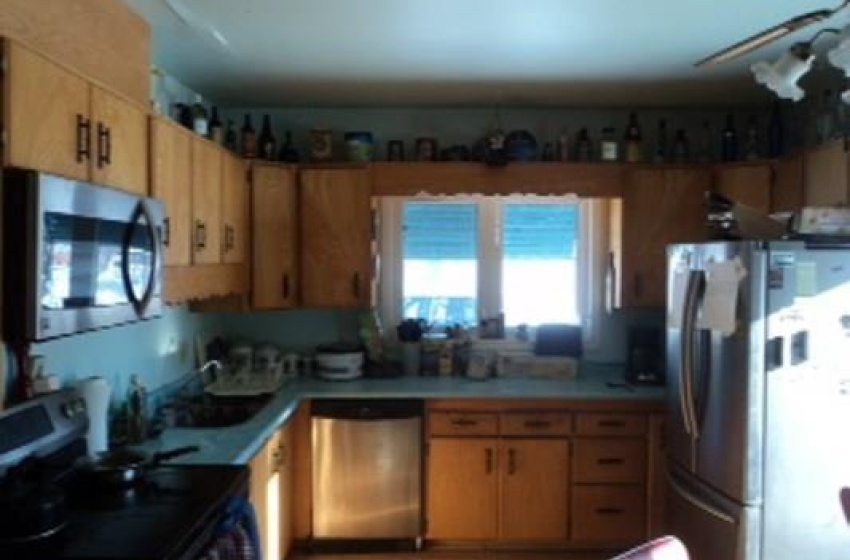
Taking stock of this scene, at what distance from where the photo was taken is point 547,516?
3738 mm

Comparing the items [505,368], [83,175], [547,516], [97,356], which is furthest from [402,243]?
[83,175]

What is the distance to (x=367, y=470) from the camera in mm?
3695

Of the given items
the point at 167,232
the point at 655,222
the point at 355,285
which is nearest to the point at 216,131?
the point at 355,285

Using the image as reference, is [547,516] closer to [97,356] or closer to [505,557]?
[505,557]

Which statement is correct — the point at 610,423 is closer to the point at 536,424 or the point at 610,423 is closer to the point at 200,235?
the point at 536,424

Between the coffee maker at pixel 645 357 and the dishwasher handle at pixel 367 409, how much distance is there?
3.93 ft

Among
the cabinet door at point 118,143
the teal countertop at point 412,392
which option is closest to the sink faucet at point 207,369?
the teal countertop at point 412,392

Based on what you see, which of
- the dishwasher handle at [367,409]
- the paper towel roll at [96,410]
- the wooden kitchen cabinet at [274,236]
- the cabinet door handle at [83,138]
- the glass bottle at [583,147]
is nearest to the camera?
the cabinet door handle at [83,138]

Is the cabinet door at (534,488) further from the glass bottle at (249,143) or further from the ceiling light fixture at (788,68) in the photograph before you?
the ceiling light fixture at (788,68)

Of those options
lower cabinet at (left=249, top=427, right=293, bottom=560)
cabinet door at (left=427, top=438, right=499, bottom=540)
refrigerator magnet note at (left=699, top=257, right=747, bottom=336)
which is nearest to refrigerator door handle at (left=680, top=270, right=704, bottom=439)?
refrigerator magnet note at (left=699, top=257, right=747, bottom=336)

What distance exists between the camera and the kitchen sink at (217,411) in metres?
3.13

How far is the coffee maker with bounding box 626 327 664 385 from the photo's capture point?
3.97m

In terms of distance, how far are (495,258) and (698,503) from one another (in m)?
1.86

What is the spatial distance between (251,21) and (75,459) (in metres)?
1.61
